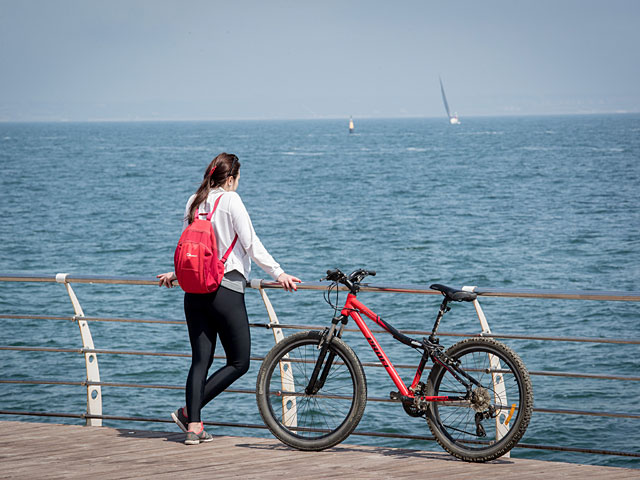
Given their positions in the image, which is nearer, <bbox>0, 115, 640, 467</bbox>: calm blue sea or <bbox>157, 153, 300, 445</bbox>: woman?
<bbox>157, 153, 300, 445</bbox>: woman

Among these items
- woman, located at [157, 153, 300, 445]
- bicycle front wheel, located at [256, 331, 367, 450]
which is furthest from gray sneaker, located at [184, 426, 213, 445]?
bicycle front wheel, located at [256, 331, 367, 450]

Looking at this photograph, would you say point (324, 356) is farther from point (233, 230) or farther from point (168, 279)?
point (168, 279)

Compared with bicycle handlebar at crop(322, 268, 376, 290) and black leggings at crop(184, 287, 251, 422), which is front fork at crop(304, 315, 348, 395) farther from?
black leggings at crop(184, 287, 251, 422)

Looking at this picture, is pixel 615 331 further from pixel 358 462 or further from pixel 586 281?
pixel 358 462

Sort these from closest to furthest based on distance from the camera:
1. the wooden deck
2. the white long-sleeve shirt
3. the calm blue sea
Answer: the wooden deck, the white long-sleeve shirt, the calm blue sea

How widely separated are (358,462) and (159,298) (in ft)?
88.6

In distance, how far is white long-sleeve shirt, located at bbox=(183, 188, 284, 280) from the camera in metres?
4.79

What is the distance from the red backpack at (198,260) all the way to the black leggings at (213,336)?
0.12 metres

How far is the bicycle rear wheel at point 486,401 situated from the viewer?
449 cm

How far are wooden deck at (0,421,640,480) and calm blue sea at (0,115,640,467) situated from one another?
28.0ft

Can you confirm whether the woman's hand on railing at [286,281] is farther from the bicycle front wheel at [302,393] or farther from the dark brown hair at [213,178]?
the dark brown hair at [213,178]

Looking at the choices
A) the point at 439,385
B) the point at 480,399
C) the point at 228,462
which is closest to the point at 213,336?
the point at 228,462

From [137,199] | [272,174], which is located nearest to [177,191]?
[137,199]

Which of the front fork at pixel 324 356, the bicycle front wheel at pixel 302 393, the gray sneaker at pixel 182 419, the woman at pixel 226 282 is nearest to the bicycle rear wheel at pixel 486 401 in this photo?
the bicycle front wheel at pixel 302 393
